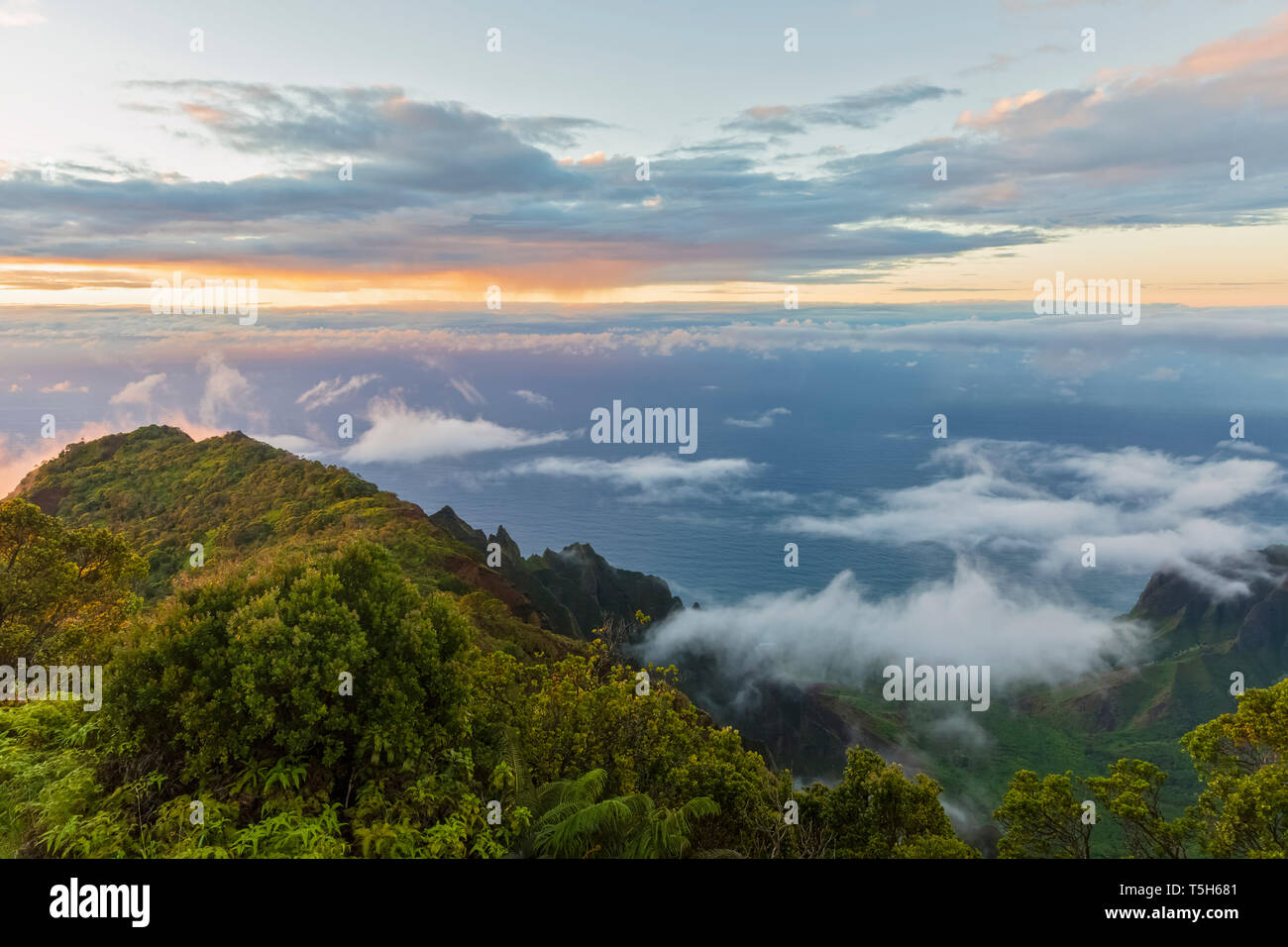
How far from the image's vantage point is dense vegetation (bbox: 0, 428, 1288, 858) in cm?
1108

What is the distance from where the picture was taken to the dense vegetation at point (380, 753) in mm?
11078

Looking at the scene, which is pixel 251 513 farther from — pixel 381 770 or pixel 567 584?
pixel 567 584

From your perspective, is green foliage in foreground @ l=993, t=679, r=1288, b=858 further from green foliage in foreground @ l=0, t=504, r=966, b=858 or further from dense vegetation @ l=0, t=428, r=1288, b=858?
green foliage in foreground @ l=0, t=504, r=966, b=858

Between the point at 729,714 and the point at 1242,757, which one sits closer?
the point at 1242,757

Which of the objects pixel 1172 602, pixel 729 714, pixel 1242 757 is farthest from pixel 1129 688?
pixel 1242 757

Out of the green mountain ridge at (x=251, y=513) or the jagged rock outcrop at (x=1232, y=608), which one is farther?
the jagged rock outcrop at (x=1232, y=608)

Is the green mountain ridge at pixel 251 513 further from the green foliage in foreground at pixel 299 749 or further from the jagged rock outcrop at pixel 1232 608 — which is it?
the jagged rock outcrop at pixel 1232 608

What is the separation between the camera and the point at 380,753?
1266 centimetres

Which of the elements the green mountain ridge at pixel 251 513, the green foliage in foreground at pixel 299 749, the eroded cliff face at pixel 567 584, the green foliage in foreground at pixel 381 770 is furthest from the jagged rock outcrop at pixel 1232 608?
the green foliage in foreground at pixel 299 749

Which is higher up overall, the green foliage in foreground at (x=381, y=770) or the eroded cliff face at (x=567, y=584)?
the green foliage in foreground at (x=381, y=770)

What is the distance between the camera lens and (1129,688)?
144125mm

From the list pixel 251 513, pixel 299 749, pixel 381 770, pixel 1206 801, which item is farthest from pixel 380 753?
pixel 251 513
